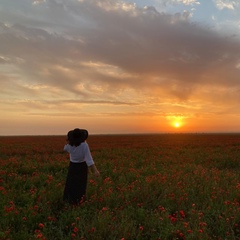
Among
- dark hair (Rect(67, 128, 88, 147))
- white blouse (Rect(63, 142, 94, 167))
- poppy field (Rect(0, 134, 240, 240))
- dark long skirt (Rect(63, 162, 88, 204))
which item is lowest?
poppy field (Rect(0, 134, 240, 240))

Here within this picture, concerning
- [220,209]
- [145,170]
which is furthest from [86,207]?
[145,170]

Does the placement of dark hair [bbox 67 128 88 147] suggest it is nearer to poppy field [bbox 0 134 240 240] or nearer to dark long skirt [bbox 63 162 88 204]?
dark long skirt [bbox 63 162 88 204]

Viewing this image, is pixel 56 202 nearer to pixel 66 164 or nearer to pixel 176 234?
pixel 176 234

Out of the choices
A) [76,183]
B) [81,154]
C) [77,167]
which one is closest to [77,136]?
[81,154]

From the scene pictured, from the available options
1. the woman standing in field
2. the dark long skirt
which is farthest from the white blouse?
the dark long skirt

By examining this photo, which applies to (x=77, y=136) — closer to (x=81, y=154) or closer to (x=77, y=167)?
(x=81, y=154)

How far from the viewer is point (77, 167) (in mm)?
7184

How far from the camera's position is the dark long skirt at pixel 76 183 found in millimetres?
7145

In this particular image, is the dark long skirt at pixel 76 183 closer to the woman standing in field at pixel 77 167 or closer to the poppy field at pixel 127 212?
the woman standing in field at pixel 77 167

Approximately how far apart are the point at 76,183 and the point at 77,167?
383 millimetres

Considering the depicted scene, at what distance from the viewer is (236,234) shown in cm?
580

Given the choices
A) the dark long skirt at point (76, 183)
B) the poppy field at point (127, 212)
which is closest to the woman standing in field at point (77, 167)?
the dark long skirt at point (76, 183)

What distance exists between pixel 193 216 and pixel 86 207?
2379 millimetres

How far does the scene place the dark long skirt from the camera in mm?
7145
